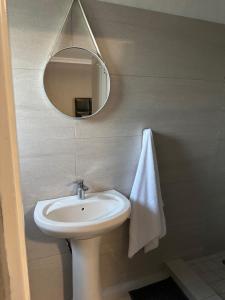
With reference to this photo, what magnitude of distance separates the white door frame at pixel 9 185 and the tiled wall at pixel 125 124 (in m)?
0.90

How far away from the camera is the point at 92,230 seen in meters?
1.11

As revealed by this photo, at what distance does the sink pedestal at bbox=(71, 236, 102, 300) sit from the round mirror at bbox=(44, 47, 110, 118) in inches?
30.6

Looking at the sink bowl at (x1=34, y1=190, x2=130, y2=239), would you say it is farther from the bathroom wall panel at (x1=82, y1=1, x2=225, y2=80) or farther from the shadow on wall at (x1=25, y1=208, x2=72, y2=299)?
the bathroom wall panel at (x1=82, y1=1, x2=225, y2=80)

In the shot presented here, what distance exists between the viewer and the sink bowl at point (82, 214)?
3.62 ft

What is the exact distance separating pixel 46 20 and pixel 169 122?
985 mm

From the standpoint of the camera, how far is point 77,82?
1320 mm

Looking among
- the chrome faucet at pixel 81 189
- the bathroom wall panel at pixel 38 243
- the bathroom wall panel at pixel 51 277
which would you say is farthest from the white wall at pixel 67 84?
the bathroom wall panel at pixel 51 277

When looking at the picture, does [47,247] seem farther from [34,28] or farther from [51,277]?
[34,28]

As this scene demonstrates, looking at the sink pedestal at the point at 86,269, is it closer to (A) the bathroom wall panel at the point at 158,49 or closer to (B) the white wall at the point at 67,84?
(B) the white wall at the point at 67,84

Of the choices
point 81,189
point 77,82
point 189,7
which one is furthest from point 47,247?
point 189,7

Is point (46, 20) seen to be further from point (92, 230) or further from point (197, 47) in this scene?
point (92, 230)

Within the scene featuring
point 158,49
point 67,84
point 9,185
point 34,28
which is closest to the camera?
point 9,185

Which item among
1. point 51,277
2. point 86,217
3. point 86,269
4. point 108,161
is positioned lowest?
point 51,277

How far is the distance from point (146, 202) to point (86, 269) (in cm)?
57
